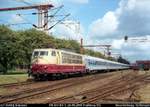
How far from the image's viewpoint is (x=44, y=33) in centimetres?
8112

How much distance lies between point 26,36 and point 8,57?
14752mm

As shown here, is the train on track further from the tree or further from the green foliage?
the tree

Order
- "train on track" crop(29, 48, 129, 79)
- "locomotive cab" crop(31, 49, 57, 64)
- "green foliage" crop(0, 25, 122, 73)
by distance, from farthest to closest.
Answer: "green foliage" crop(0, 25, 122, 73) < "locomotive cab" crop(31, 49, 57, 64) < "train on track" crop(29, 48, 129, 79)

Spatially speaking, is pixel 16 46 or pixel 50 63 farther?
pixel 16 46

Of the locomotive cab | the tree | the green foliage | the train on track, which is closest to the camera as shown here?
the train on track

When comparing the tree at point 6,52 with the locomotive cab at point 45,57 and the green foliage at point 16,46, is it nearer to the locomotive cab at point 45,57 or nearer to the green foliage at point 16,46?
the green foliage at point 16,46

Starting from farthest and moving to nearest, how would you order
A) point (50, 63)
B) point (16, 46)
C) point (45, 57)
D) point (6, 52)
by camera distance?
1. point (16, 46)
2. point (6, 52)
3. point (45, 57)
4. point (50, 63)

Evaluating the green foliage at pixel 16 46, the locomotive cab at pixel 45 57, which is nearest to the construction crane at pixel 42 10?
the green foliage at pixel 16 46

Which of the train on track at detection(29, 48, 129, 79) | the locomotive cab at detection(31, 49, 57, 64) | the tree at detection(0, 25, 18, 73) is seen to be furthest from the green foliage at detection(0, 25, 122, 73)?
the locomotive cab at detection(31, 49, 57, 64)

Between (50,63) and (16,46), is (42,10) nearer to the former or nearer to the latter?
(16,46)

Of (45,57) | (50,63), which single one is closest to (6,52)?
(45,57)

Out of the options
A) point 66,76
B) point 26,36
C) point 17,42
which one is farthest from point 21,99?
point 26,36

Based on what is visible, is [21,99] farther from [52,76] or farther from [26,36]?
[26,36]

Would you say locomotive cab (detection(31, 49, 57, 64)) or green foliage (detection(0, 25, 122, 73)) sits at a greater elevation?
green foliage (detection(0, 25, 122, 73))
